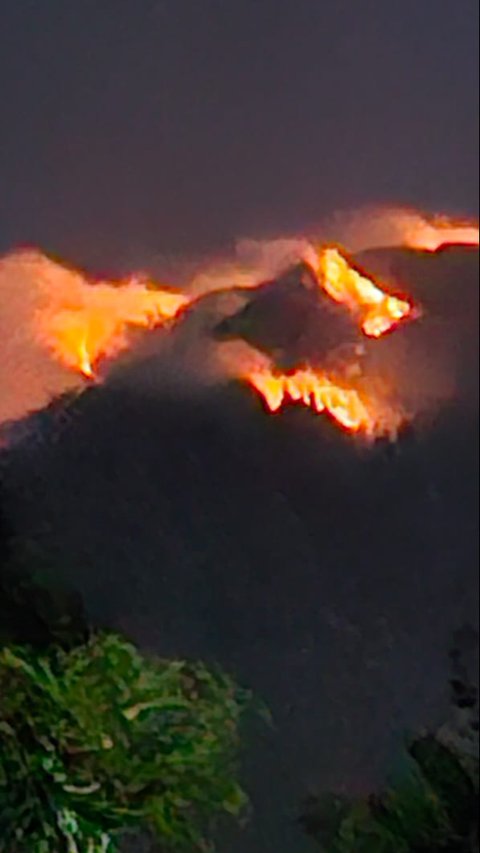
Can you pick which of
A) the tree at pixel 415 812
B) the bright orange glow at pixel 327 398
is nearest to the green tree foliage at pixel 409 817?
the tree at pixel 415 812

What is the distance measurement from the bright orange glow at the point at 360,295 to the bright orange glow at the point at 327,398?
32 millimetres

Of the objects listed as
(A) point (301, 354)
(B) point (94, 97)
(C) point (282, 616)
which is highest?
(B) point (94, 97)

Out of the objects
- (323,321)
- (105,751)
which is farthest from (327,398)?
(105,751)

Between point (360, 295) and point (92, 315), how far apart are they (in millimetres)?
130

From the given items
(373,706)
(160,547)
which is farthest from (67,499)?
(373,706)

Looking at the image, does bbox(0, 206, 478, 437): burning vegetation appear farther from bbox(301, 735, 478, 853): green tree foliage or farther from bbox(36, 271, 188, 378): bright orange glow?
bbox(301, 735, 478, 853): green tree foliage

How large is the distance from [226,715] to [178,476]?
0.12m

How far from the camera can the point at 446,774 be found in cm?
62

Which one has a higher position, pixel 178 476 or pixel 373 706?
pixel 178 476

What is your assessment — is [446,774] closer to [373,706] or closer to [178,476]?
[373,706]

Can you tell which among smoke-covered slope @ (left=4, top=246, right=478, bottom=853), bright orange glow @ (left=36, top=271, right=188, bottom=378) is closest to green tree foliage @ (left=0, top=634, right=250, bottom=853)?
smoke-covered slope @ (left=4, top=246, right=478, bottom=853)

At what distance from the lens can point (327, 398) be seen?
620 millimetres

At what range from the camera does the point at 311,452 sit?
2.05ft

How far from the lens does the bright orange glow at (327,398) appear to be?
617 mm
